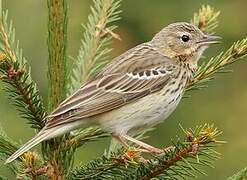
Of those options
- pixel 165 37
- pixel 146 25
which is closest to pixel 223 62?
pixel 165 37

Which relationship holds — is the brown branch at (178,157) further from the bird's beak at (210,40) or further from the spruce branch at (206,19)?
the bird's beak at (210,40)

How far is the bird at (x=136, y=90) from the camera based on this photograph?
16.5 ft

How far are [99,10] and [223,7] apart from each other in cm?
236

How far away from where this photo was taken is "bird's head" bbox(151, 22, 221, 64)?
19.2 ft

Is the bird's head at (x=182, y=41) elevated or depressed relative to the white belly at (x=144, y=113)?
elevated

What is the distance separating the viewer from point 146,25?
6957 mm

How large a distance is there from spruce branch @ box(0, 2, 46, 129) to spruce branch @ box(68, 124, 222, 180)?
0.43 metres

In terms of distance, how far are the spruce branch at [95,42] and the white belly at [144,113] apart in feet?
1.51

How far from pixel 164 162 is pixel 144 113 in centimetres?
152

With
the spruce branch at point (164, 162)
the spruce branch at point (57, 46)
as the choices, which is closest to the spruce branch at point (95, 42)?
the spruce branch at point (57, 46)

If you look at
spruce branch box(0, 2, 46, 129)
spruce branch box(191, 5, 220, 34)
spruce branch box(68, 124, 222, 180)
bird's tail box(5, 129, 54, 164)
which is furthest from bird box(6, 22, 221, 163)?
spruce branch box(68, 124, 222, 180)

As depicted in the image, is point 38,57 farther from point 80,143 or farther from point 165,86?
point 80,143

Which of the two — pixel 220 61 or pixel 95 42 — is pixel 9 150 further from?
pixel 220 61

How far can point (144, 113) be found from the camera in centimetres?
533
